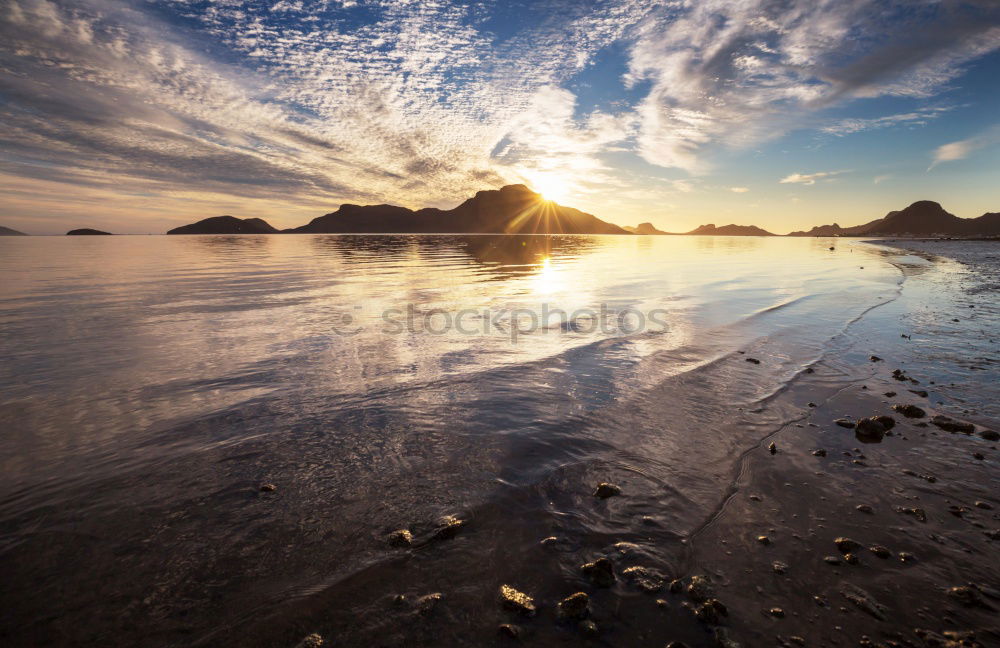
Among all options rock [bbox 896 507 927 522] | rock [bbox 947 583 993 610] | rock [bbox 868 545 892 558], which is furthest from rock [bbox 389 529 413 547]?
rock [bbox 896 507 927 522]

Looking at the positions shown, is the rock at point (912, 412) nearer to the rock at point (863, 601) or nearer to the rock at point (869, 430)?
the rock at point (869, 430)

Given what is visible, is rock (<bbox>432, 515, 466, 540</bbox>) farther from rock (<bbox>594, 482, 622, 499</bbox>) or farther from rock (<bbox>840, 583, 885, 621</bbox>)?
rock (<bbox>840, 583, 885, 621</bbox>)

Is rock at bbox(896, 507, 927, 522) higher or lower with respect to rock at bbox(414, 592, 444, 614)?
higher

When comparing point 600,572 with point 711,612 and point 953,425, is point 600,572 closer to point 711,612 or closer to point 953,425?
point 711,612

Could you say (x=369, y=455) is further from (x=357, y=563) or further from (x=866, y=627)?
(x=866, y=627)

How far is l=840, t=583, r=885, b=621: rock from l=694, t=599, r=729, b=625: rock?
144 cm

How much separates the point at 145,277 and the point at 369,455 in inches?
1578

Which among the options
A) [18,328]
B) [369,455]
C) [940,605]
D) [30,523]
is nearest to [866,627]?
[940,605]

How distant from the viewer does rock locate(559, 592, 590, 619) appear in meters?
4.12

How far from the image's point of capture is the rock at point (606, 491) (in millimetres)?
6145

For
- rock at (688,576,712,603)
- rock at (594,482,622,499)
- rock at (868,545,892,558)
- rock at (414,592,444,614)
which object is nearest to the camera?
rock at (414,592,444,614)

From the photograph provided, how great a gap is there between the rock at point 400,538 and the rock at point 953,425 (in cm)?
1062

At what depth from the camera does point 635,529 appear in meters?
5.42

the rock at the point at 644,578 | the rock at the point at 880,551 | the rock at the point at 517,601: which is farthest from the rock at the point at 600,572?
the rock at the point at 880,551
